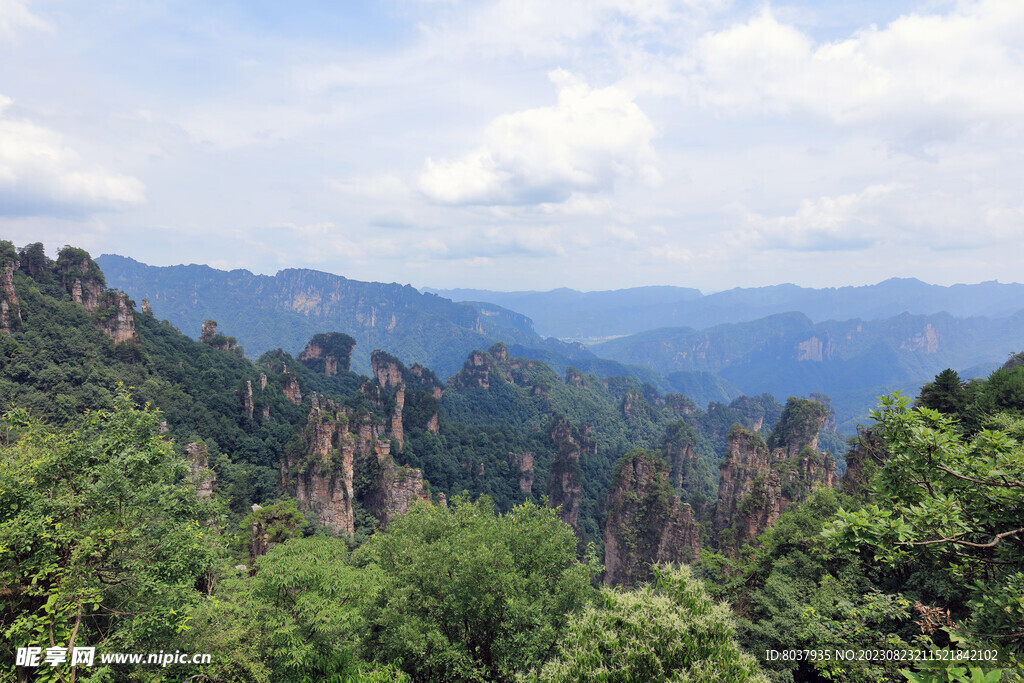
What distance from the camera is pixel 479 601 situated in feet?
61.1

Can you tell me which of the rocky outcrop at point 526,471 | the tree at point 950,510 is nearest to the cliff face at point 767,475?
the rocky outcrop at point 526,471

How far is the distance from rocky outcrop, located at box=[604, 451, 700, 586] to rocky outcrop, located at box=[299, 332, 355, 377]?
9938 cm

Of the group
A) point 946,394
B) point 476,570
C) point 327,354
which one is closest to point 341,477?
point 476,570

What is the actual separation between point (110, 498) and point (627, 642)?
51.8 ft

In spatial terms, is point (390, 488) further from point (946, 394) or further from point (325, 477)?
point (946, 394)

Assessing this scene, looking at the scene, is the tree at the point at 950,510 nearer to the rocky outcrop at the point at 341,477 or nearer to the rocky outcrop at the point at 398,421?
the rocky outcrop at the point at 341,477

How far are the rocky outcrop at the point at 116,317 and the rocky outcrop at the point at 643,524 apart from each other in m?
76.2

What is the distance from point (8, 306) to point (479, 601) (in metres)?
69.4

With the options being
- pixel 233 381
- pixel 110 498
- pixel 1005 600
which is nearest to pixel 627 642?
pixel 1005 600

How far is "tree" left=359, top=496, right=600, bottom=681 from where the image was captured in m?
17.8

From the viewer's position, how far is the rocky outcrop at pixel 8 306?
51.6 metres

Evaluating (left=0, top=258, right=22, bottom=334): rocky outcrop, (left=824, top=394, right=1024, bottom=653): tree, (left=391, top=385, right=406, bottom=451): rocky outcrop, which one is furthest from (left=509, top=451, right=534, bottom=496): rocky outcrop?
(left=824, top=394, right=1024, bottom=653): tree

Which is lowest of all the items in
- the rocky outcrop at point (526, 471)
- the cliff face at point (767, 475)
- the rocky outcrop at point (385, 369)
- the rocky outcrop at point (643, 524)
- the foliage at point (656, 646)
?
the rocky outcrop at point (526, 471)

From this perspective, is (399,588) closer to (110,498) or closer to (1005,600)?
(110,498)
